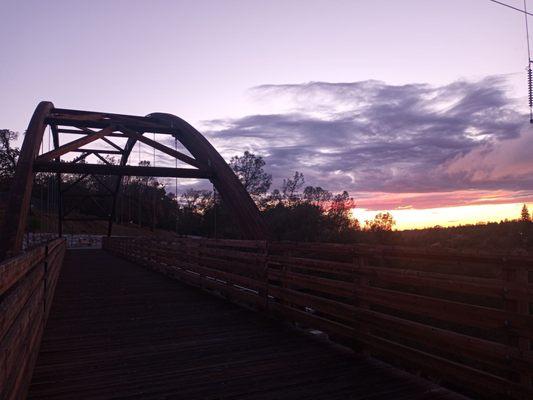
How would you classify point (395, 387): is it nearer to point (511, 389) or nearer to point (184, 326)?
point (511, 389)

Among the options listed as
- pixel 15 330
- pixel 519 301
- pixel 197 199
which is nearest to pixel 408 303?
pixel 519 301

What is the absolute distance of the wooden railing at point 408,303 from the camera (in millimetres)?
3484

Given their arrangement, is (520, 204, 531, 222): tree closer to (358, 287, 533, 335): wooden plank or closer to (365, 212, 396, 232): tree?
(365, 212, 396, 232): tree

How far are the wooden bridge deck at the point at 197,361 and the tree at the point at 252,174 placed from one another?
29020 mm

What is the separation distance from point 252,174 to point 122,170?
21940 millimetres

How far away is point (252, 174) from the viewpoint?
3741cm

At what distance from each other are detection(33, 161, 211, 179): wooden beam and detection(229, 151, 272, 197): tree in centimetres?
2130

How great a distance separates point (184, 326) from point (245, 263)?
1.63m

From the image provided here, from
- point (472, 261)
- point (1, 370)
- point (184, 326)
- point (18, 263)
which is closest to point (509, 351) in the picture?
point (472, 261)

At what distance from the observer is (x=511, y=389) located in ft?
11.2

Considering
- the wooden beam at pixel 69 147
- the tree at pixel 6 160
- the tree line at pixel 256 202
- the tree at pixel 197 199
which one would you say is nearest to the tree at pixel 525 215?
the tree line at pixel 256 202

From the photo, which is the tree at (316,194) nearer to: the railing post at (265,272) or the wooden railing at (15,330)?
the railing post at (265,272)

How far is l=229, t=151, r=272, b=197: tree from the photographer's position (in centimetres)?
3731

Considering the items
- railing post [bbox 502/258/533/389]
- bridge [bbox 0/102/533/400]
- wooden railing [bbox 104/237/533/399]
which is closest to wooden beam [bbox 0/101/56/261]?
bridge [bbox 0/102/533/400]
